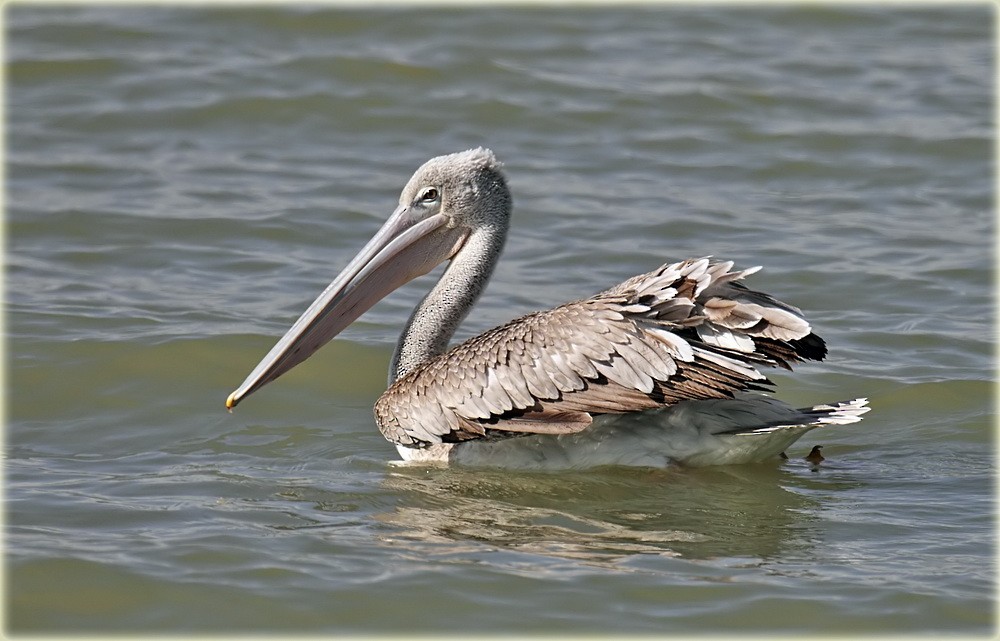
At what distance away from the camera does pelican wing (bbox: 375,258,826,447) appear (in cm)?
574

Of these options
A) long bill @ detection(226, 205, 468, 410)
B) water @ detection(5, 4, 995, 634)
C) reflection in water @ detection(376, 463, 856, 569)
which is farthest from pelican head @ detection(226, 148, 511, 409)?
reflection in water @ detection(376, 463, 856, 569)

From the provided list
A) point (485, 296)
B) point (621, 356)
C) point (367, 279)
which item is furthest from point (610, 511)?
point (485, 296)

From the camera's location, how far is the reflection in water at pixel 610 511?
17.7 ft

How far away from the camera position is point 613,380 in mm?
5848

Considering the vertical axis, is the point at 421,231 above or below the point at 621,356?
above

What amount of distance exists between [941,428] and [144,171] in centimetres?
659

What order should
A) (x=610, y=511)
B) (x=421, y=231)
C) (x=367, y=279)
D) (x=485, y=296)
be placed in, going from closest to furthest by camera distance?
(x=610, y=511) < (x=367, y=279) < (x=421, y=231) < (x=485, y=296)

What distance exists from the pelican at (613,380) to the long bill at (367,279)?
0.04ft

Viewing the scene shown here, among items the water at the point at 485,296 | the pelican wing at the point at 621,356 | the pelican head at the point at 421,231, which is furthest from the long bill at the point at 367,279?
the pelican wing at the point at 621,356

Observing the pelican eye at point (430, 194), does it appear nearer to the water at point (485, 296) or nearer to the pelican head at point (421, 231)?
the pelican head at point (421, 231)

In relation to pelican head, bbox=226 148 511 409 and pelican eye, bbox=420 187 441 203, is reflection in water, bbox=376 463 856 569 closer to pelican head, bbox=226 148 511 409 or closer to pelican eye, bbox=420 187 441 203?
pelican head, bbox=226 148 511 409

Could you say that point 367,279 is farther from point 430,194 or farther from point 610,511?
point 610,511

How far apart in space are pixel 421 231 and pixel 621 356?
1455 mm

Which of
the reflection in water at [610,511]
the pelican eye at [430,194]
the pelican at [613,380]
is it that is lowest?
the reflection in water at [610,511]
